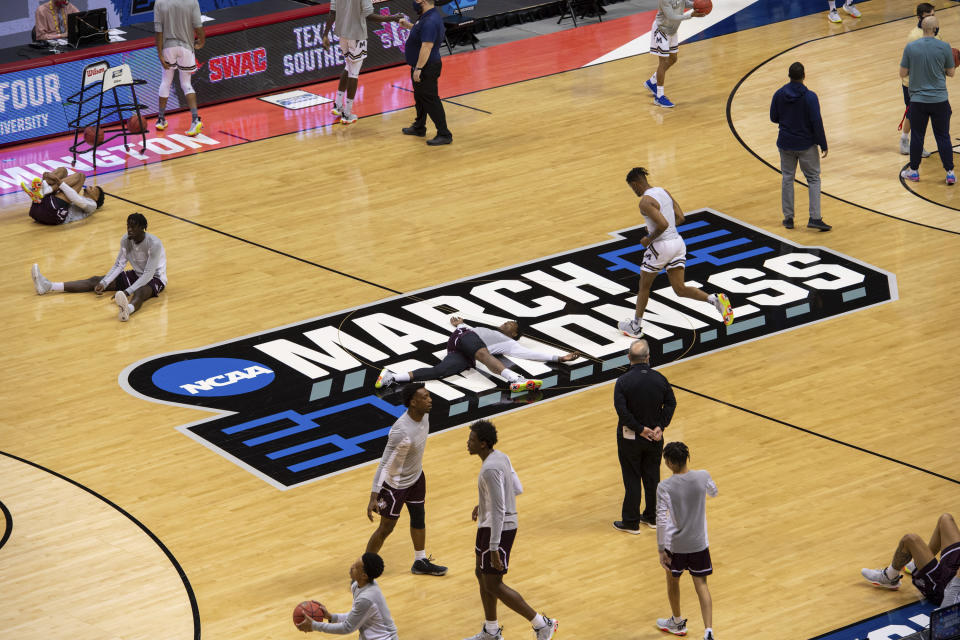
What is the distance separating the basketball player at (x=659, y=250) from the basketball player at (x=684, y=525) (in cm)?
480

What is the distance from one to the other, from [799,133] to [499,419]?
225 inches

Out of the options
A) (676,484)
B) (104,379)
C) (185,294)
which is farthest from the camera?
(185,294)

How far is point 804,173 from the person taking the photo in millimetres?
17266

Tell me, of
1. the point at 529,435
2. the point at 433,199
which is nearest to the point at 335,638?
the point at 529,435

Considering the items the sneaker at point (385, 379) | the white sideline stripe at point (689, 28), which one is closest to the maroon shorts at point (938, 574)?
the sneaker at point (385, 379)

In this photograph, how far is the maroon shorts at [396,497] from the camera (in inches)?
424

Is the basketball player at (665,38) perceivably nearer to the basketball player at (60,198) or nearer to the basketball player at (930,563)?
the basketball player at (60,198)

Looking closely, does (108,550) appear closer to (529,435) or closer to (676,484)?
(529,435)

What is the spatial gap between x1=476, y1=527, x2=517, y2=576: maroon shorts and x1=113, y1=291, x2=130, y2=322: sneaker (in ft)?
22.4

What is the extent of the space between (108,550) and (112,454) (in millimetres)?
1616

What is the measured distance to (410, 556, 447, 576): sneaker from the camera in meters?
11.1

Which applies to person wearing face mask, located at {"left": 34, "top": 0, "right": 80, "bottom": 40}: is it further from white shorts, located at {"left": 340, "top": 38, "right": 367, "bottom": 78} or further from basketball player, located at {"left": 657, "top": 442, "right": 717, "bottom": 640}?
basketball player, located at {"left": 657, "top": 442, "right": 717, "bottom": 640}

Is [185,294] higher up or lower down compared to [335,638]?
higher up

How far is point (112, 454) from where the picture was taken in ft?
42.9
